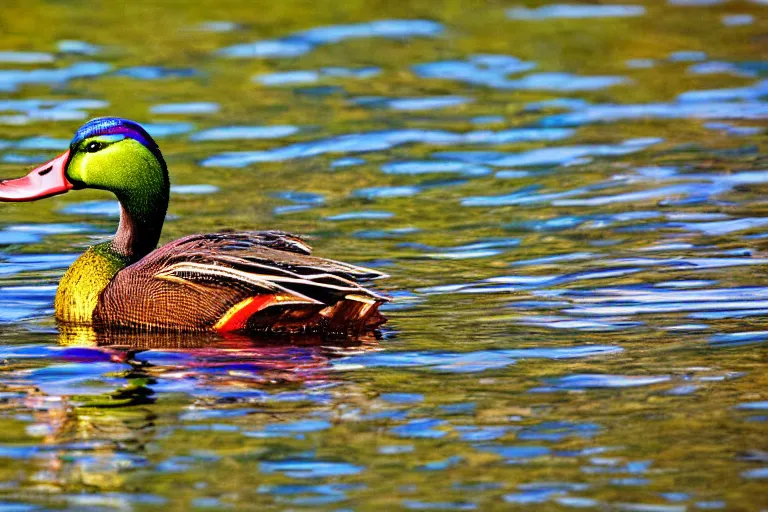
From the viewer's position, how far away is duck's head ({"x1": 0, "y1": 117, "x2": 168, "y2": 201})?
946 cm

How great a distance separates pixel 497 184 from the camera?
1304 centimetres

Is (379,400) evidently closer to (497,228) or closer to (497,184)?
(497,228)

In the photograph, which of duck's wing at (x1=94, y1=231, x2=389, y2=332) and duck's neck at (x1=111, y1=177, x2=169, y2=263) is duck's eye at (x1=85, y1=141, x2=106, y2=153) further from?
duck's wing at (x1=94, y1=231, x2=389, y2=332)

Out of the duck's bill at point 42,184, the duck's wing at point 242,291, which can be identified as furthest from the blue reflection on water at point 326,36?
the duck's wing at point 242,291

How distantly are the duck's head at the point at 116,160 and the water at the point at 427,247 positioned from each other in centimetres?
91

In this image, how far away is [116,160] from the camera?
373 inches

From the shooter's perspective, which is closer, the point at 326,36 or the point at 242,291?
the point at 242,291

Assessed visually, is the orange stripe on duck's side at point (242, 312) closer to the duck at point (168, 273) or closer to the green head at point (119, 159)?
the duck at point (168, 273)

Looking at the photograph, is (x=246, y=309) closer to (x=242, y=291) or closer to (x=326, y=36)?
(x=242, y=291)

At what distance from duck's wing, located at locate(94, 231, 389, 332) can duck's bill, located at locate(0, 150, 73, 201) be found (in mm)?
923

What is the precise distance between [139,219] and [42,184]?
2.14ft

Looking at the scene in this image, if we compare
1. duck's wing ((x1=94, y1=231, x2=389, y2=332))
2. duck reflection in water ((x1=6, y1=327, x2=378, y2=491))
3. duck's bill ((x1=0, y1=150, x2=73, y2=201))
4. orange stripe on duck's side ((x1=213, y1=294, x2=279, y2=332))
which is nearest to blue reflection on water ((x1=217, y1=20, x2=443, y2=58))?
duck's bill ((x1=0, y1=150, x2=73, y2=201))

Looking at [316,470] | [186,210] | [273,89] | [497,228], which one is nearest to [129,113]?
[273,89]

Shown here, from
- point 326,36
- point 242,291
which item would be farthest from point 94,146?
point 326,36
